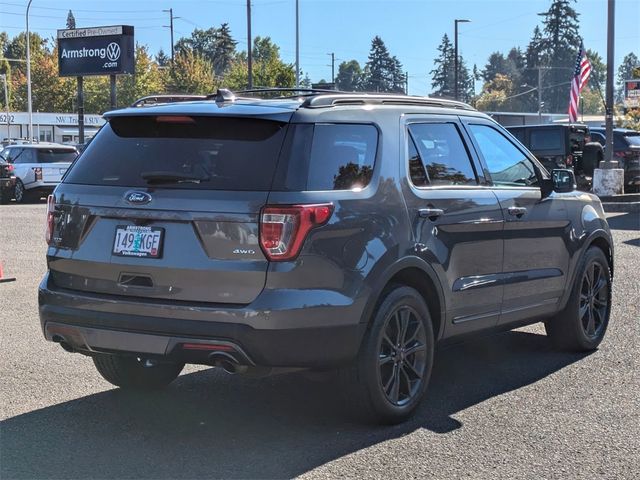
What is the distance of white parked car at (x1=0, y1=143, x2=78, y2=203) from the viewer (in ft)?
79.7

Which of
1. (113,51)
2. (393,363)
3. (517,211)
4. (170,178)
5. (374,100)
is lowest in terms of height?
(393,363)

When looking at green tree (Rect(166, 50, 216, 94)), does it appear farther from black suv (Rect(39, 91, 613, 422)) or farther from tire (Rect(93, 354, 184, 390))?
black suv (Rect(39, 91, 613, 422))

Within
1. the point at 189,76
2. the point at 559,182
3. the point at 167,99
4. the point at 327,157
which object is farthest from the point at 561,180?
the point at 189,76

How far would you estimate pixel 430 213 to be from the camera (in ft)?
16.8

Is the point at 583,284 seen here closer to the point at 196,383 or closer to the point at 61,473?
the point at 196,383

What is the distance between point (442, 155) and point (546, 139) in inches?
664

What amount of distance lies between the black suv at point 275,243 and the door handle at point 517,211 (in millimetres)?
252

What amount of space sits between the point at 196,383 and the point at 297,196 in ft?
6.90

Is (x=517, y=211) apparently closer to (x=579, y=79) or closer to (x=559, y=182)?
(x=559, y=182)

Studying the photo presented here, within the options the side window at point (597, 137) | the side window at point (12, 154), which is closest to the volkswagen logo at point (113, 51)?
the side window at point (12, 154)

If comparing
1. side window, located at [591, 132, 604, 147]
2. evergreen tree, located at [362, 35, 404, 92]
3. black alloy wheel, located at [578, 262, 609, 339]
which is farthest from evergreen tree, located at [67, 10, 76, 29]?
black alloy wheel, located at [578, 262, 609, 339]

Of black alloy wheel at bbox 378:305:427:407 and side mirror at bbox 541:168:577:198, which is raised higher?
side mirror at bbox 541:168:577:198

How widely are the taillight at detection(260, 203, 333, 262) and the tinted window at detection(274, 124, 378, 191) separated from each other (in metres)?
0.14

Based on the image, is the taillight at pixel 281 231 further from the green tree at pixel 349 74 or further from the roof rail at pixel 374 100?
the green tree at pixel 349 74
